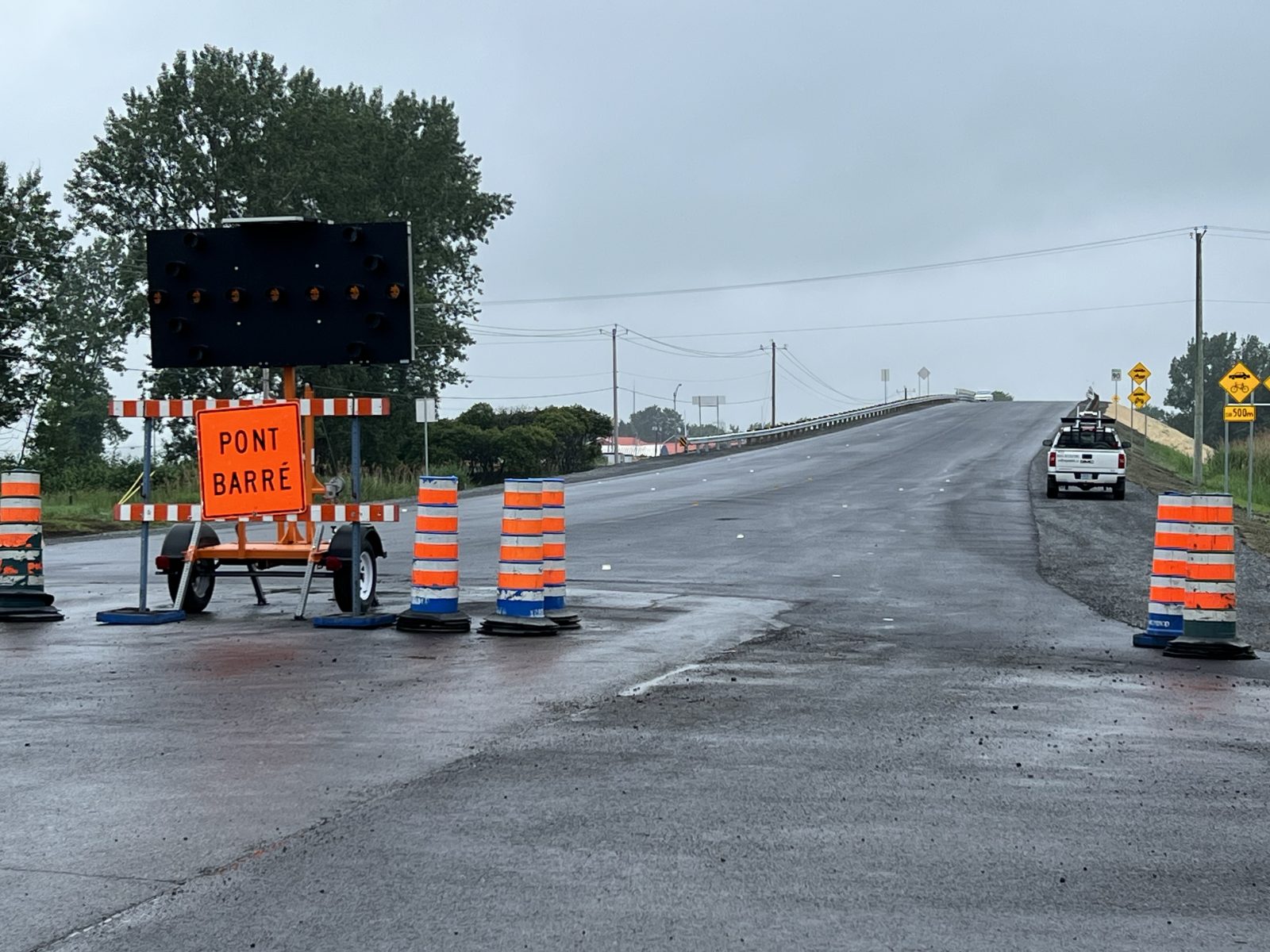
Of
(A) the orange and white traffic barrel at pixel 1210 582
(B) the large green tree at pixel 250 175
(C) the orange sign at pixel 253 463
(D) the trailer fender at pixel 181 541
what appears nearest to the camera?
(A) the orange and white traffic barrel at pixel 1210 582

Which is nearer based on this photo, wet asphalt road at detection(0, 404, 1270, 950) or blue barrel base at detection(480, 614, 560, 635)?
wet asphalt road at detection(0, 404, 1270, 950)

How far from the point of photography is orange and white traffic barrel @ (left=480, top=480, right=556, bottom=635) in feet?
43.9

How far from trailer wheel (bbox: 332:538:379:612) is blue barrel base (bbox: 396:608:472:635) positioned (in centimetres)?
68

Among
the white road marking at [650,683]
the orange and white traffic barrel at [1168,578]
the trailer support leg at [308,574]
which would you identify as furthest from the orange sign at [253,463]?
the orange and white traffic barrel at [1168,578]

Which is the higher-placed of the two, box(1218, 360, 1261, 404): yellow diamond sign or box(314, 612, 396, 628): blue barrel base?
box(1218, 360, 1261, 404): yellow diamond sign

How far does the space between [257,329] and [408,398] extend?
195 feet

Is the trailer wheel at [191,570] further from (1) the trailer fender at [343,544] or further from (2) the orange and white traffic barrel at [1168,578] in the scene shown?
(2) the orange and white traffic barrel at [1168,578]

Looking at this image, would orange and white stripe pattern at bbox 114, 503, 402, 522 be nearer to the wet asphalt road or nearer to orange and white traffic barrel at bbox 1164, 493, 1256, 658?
the wet asphalt road

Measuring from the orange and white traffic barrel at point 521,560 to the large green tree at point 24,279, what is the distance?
Result: 35710 millimetres

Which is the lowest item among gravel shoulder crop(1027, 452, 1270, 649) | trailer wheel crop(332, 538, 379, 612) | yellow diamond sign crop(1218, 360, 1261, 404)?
gravel shoulder crop(1027, 452, 1270, 649)

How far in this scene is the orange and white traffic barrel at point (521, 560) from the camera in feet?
43.9

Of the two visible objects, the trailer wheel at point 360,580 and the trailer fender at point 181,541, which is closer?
the trailer wheel at point 360,580

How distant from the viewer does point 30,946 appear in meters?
4.81

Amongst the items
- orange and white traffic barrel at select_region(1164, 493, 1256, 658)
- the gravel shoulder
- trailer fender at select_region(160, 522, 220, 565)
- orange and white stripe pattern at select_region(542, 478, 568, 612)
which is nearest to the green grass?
the gravel shoulder
